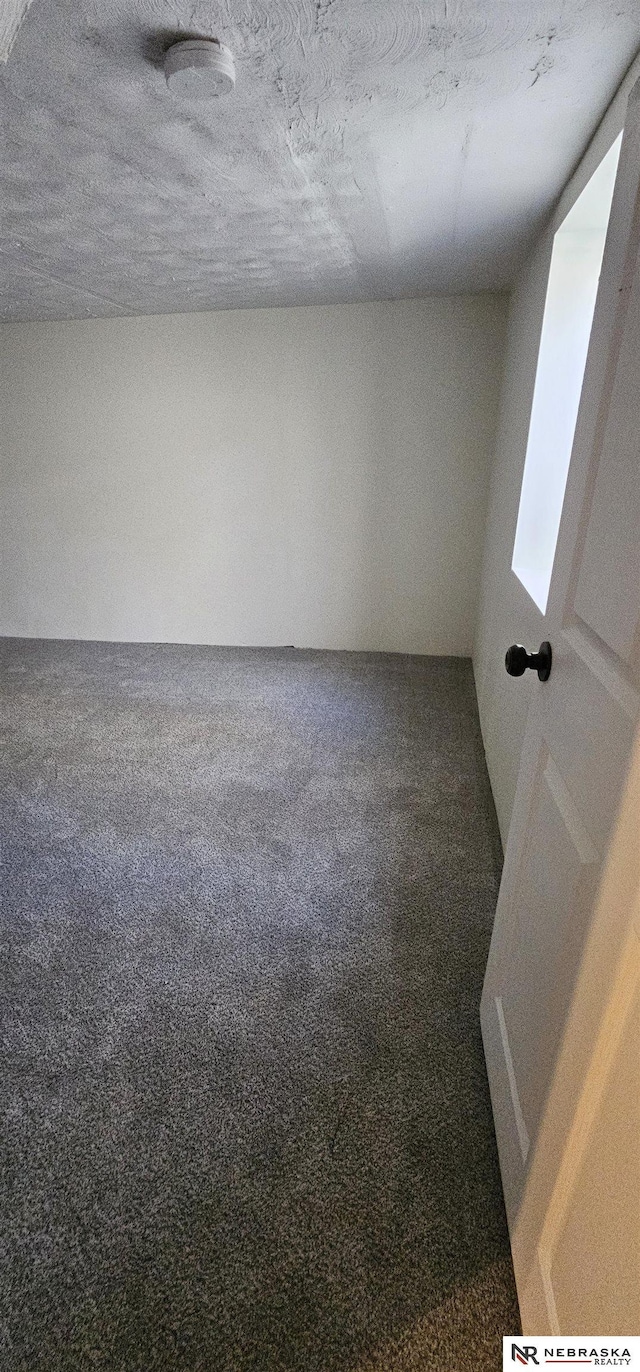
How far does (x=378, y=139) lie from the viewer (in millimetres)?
1802

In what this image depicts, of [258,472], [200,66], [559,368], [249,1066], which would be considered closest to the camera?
[200,66]

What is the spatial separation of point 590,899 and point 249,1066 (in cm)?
104

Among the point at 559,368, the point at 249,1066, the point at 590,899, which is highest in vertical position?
the point at 559,368

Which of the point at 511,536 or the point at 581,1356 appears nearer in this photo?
the point at 581,1356

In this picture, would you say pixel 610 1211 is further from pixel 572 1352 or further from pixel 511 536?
pixel 511 536

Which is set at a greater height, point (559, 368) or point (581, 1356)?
point (559, 368)

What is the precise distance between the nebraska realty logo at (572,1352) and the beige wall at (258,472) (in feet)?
12.8

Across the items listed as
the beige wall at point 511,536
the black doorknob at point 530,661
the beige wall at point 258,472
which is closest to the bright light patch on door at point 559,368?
the beige wall at point 511,536

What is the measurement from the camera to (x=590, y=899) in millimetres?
826

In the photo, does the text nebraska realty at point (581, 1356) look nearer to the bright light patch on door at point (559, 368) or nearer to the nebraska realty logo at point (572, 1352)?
the nebraska realty logo at point (572, 1352)

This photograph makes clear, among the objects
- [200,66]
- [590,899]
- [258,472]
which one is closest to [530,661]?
[590,899]

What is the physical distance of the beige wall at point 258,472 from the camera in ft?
13.3

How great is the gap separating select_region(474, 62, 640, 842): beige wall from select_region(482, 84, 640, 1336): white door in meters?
0.66

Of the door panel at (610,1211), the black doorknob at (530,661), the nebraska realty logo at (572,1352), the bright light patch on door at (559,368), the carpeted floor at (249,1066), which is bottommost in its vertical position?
the carpeted floor at (249,1066)
